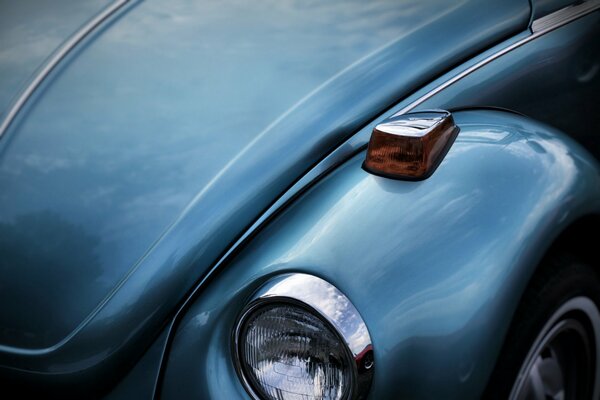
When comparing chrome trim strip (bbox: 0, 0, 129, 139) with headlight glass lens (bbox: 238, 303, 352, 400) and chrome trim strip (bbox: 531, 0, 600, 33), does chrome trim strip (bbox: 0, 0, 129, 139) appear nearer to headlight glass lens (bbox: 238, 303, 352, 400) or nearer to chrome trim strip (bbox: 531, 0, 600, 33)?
headlight glass lens (bbox: 238, 303, 352, 400)

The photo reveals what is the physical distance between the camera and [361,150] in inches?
59.1

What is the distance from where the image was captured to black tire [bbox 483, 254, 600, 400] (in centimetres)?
129

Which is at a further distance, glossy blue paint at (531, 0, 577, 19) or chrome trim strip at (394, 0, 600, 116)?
glossy blue paint at (531, 0, 577, 19)

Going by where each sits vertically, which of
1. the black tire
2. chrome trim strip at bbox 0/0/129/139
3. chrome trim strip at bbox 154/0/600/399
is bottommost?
the black tire

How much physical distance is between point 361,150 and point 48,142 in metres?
0.70

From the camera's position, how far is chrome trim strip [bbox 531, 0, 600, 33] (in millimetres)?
1853

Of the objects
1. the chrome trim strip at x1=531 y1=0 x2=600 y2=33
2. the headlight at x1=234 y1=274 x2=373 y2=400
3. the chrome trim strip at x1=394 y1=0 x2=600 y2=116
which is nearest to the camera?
the headlight at x1=234 y1=274 x2=373 y2=400

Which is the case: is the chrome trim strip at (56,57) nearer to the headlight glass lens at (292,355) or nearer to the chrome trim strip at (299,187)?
the chrome trim strip at (299,187)

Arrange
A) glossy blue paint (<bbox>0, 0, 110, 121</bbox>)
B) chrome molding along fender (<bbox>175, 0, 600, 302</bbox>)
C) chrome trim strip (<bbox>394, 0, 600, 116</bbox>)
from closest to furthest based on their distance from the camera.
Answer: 1. chrome molding along fender (<bbox>175, 0, 600, 302</bbox>)
2. chrome trim strip (<bbox>394, 0, 600, 116</bbox>)
3. glossy blue paint (<bbox>0, 0, 110, 121</bbox>)

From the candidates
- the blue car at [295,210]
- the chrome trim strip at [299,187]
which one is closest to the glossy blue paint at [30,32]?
the blue car at [295,210]

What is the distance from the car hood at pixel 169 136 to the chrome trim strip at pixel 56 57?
2 cm

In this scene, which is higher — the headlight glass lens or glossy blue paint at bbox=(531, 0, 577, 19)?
glossy blue paint at bbox=(531, 0, 577, 19)

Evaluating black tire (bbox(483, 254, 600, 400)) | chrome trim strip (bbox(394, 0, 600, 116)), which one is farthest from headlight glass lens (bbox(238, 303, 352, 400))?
chrome trim strip (bbox(394, 0, 600, 116))

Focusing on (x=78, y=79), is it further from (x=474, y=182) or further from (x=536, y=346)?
(x=536, y=346)
